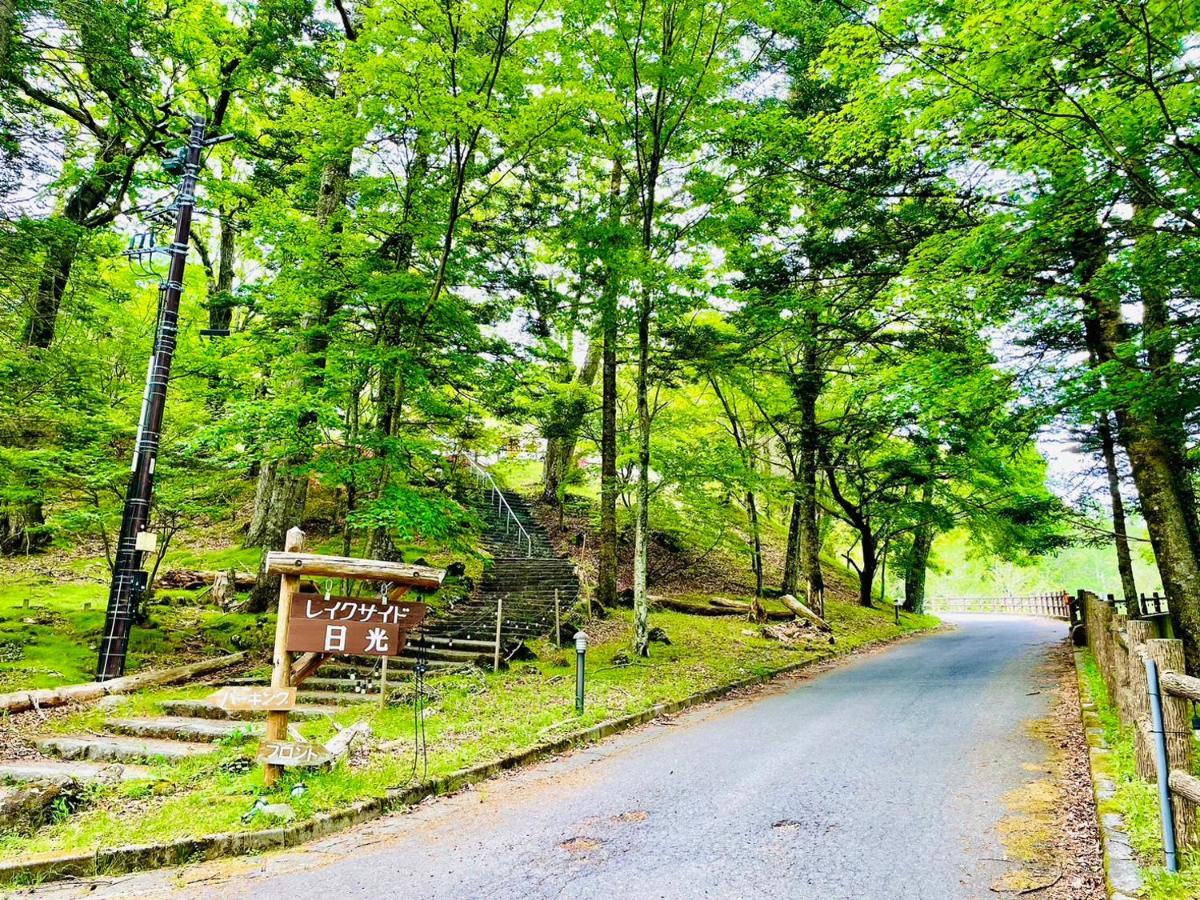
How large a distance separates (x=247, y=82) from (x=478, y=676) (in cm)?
1125

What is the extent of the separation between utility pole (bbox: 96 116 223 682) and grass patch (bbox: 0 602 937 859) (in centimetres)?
88

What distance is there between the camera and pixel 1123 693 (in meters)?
6.07

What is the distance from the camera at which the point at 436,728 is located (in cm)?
739

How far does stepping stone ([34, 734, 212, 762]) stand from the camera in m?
6.22

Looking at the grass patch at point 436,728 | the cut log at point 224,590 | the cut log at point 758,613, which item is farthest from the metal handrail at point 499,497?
the cut log at point 224,590

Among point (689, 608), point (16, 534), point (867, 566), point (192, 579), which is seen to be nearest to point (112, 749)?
point (192, 579)

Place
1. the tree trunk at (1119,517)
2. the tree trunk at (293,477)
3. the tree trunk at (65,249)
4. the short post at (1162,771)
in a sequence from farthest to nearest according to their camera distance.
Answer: the tree trunk at (1119,517), the tree trunk at (293,477), the tree trunk at (65,249), the short post at (1162,771)

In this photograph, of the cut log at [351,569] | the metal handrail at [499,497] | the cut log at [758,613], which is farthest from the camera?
the metal handrail at [499,497]

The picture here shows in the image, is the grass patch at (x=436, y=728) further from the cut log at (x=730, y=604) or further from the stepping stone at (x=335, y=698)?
the cut log at (x=730, y=604)

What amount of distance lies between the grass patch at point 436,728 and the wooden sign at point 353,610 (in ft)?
4.30

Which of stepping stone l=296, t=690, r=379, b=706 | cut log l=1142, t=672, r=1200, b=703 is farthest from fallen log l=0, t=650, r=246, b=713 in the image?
cut log l=1142, t=672, r=1200, b=703

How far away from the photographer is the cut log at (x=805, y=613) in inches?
650

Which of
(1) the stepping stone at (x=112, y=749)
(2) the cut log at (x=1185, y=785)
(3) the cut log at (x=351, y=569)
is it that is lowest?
(1) the stepping stone at (x=112, y=749)

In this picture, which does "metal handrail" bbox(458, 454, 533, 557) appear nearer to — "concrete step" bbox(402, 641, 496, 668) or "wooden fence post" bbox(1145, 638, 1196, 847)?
"concrete step" bbox(402, 641, 496, 668)
